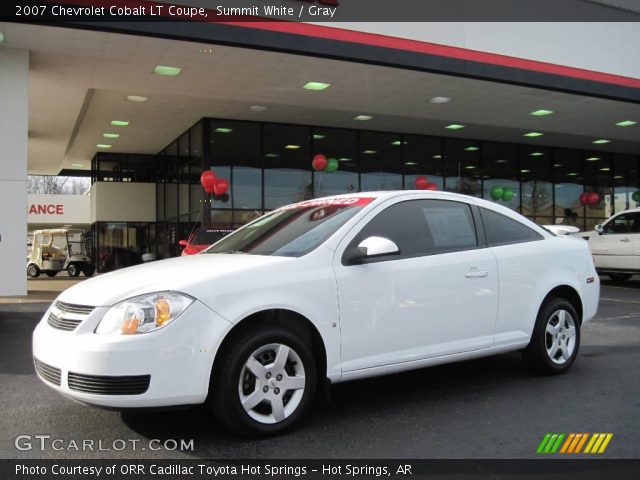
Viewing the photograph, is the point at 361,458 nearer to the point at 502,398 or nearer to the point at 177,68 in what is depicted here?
the point at 502,398

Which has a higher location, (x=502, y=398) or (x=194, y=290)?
(x=194, y=290)

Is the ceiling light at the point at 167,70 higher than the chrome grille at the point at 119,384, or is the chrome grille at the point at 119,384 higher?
the ceiling light at the point at 167,70

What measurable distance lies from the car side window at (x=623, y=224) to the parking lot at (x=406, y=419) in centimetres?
865

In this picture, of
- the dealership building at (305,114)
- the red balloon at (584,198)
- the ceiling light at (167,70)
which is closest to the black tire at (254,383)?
the dealership building at (305,114)

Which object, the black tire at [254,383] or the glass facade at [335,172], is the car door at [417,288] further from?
the glass facade at [335,172]

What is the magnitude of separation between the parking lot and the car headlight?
0.76 meters

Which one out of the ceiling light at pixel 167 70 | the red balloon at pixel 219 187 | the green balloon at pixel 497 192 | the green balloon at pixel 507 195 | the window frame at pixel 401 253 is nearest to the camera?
the window frame at pixel 401 253

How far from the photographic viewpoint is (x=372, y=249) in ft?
13.4

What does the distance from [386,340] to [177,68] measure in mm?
9503

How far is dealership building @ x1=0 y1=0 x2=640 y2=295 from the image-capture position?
35.1 feet

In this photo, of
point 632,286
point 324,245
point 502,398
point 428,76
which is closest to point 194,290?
point 324,245

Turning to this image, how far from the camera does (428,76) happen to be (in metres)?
12.8

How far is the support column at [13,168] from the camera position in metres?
10.6

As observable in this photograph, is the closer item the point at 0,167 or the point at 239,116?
the point at 0,167
